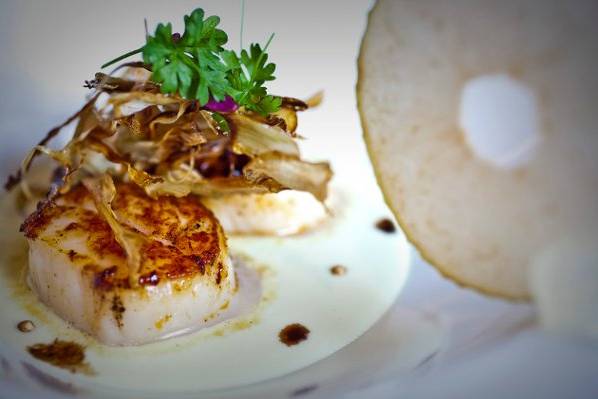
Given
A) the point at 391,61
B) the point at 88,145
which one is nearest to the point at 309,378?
the point at 88,145

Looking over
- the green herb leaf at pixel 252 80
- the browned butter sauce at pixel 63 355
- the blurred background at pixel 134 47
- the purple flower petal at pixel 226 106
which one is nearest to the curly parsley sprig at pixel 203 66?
the green herb leaf at pixel 252 80

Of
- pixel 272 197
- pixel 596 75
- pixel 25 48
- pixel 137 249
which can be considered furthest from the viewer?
pixel 25 48

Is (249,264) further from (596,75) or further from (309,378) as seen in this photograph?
(596,75)

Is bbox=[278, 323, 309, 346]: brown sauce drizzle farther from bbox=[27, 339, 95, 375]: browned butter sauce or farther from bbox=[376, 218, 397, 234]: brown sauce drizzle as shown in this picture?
bbox=[376, 218, 397, 234]: brown sauce drizzle

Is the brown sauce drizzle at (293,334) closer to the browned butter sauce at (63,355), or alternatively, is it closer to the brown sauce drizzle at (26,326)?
the browned butter sauce at (63,355)

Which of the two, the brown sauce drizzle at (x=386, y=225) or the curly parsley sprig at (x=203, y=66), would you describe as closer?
the curly parsley sprig at (x=203, y=66)

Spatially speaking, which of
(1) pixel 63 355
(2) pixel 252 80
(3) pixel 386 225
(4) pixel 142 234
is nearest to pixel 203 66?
(2) pixel 252 80
